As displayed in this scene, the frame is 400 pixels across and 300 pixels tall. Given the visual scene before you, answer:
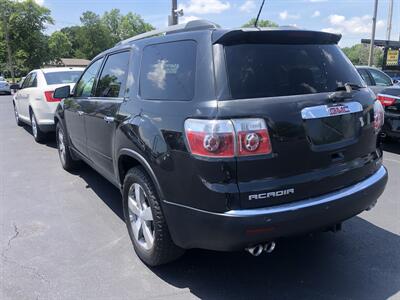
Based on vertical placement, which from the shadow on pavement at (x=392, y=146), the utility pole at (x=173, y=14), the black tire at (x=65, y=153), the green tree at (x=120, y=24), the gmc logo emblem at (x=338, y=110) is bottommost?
the shadow on pavement at (x=392, y=146)

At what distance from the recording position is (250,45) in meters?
2.86

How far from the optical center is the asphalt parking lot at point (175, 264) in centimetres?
308

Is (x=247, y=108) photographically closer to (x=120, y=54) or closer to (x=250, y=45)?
(x=250, y=45)

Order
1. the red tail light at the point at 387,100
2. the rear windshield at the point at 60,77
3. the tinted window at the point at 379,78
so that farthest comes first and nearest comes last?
the tinted window at the point at 379,78 < the rear windshield at the point at 60,77 < the red tail light at the point at 387,100

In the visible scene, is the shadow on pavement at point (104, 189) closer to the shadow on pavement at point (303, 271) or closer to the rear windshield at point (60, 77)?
the shadow on pavement at point (303, 271)

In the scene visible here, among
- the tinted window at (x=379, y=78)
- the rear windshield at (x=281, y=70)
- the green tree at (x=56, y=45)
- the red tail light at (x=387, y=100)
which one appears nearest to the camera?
the rear windshield at (x=281, y=70)

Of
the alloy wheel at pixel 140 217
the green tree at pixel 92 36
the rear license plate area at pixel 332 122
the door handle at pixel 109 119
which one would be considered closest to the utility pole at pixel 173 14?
the door handle at pixel 109 119

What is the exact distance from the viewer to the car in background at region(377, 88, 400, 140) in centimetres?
721

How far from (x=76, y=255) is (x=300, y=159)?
88.2 inches

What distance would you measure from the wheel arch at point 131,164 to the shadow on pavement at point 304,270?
2.73ft

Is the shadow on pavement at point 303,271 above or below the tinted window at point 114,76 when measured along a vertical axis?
below

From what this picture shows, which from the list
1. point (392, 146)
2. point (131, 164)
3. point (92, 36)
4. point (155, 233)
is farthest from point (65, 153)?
point (92, 36)

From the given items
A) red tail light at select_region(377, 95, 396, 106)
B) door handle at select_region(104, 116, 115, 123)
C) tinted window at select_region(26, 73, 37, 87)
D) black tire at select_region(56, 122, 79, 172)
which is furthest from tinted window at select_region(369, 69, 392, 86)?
door handle at select_region(104, 116, 115, 123)

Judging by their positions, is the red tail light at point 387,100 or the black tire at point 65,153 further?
the red tail light at point 387,100
